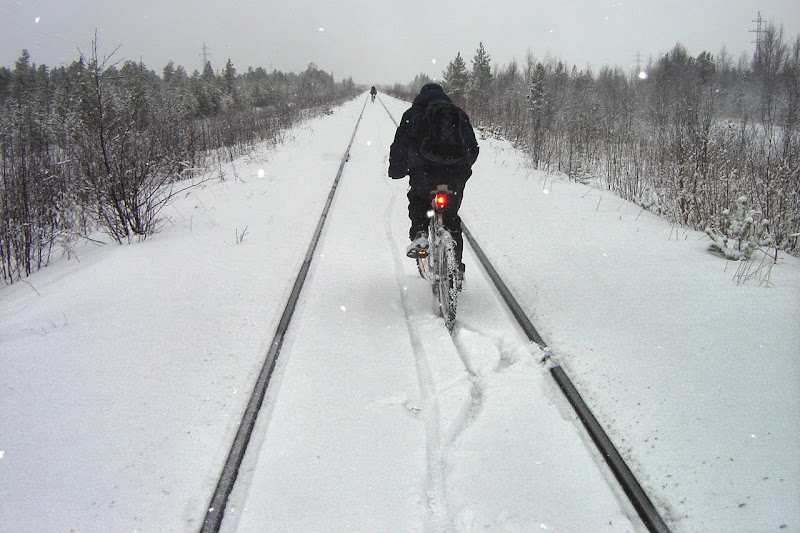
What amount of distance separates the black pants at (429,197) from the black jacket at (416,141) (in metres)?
0.05

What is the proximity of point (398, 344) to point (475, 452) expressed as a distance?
144 cm

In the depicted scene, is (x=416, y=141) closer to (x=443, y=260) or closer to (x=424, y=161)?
(x=424, y=161)

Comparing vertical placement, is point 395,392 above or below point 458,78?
below

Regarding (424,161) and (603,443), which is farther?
(424,161)

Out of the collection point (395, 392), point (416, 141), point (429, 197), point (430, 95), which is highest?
point (430, 95)

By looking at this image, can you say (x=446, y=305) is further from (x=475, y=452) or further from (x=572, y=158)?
(x=572, y=158)

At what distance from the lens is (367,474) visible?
106 inches

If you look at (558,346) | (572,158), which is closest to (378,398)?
(558,346)

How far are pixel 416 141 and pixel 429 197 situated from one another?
633 mm

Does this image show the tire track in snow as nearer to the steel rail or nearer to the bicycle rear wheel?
the bicycle rear wheel

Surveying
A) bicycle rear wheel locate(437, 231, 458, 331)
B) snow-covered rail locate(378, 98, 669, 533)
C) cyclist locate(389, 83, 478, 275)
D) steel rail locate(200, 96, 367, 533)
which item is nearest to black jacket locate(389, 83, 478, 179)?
Result: cyclist locate(389, 83, 478, 275)

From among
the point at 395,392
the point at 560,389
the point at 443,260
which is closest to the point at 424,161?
the point at 443,260

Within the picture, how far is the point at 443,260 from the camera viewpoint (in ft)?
14.1

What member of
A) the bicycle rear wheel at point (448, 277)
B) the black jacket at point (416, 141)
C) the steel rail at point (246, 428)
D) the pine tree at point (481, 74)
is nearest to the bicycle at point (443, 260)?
the bicycle rear wheel at point (448, 277)
